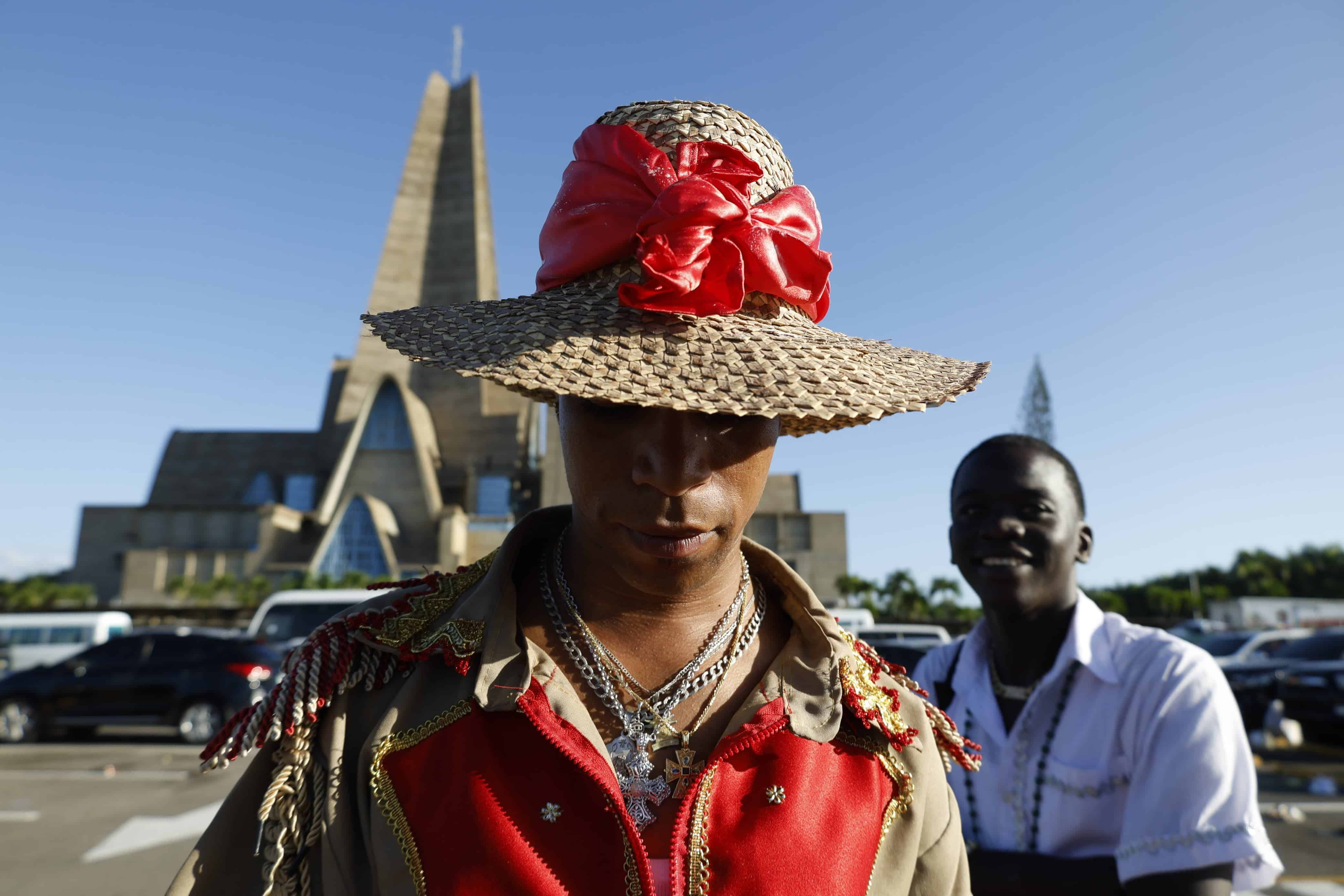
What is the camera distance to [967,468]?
2543 mm

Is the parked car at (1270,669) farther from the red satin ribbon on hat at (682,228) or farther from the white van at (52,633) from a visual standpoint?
the white van at (52,633)

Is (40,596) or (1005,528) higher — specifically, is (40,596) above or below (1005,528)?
below

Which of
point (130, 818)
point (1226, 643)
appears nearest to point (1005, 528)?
point (130, 818)

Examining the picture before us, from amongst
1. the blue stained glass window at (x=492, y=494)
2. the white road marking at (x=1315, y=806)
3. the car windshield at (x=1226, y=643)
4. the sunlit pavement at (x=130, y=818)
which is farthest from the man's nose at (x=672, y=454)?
the blue stained glass window at (x=492, y=494)

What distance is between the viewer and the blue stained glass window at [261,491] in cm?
4144

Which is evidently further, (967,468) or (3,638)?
(3,638)

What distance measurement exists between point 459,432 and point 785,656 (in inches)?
1582

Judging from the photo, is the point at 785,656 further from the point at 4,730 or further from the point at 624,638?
the point at 4,730

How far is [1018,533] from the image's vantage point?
94.3 inches

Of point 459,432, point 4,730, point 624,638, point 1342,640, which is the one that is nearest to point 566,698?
point 624,638

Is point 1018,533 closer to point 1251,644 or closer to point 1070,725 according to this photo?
point 1070,725

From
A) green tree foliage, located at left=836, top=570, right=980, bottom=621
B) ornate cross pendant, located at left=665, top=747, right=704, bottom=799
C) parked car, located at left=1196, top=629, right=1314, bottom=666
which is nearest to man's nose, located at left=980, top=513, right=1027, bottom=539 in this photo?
ornate cross pendant, located at left=665, top=747, right=704, bottom=799

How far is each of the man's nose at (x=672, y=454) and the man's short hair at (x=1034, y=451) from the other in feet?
4.97

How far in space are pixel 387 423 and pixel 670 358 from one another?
39617mm
